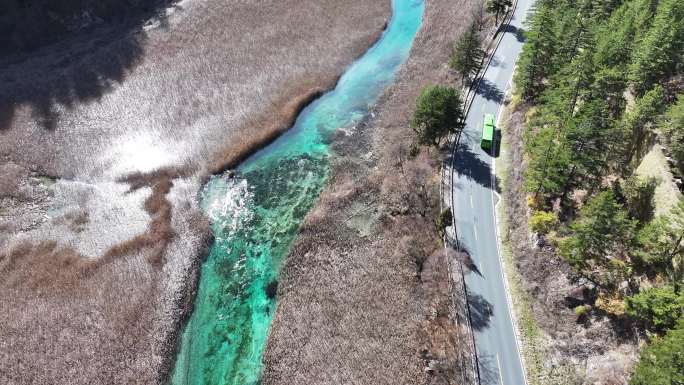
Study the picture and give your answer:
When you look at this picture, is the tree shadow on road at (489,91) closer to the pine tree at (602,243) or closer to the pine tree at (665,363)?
the pine tree at (602,243)

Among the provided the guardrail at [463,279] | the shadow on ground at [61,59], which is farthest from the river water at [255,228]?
the shadow on ground at [61,59]

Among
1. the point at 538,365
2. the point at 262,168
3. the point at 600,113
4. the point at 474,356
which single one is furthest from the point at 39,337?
the point at 600,113

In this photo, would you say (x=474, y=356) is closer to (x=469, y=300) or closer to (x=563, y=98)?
(x=469, y=300)

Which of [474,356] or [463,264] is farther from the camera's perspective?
[463,264]

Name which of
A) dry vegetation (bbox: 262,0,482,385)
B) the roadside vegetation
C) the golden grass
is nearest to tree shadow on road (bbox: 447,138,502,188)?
dry vegetation (bbox: 262,0,482,385)

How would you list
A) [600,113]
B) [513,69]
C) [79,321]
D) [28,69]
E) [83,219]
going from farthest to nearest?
[28,69] < [513,69] < [83,219] < [79,321] < [600,113]

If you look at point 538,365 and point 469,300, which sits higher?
point 469,300

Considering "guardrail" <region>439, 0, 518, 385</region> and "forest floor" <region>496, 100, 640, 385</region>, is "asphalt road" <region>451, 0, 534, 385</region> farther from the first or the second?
"forest floor" <region>496, 100, 640, 385</region>
